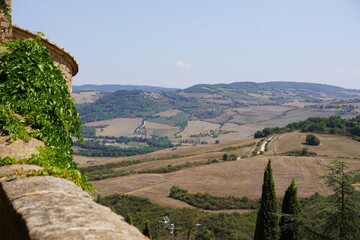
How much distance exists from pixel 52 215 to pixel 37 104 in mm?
3882

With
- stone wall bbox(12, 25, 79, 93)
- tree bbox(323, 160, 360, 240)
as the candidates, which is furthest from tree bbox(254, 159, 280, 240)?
stone wall bbox(12, 25, 79, 93)

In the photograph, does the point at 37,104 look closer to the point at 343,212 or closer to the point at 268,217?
the point at 343,212

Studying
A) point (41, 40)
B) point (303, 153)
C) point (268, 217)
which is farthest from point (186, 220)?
point (41, 40)

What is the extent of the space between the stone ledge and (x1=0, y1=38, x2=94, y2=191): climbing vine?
1613 millimetres

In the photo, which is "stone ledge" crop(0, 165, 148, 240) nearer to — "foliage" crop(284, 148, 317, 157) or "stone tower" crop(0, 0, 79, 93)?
"stone tower" crop(0, 0, 79, 93)

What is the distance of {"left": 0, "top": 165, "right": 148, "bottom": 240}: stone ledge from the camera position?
91.7 inches

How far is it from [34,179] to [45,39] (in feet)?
21.6

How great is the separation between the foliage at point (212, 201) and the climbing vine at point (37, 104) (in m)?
56.6

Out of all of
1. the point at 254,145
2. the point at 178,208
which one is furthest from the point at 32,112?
the point at 254,145

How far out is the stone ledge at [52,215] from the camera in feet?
7.64

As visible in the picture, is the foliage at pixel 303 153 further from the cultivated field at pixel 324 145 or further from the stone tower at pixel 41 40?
the stone tower at pixel 41 40

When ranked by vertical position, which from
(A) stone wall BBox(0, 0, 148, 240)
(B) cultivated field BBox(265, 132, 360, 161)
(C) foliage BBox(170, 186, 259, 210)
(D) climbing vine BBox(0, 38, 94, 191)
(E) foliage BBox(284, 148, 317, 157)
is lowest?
(C) foliage BBox(170, 186, 259, 210)

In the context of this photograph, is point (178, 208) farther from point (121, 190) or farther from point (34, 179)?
point (34, 179)

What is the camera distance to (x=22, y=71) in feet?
20.8
